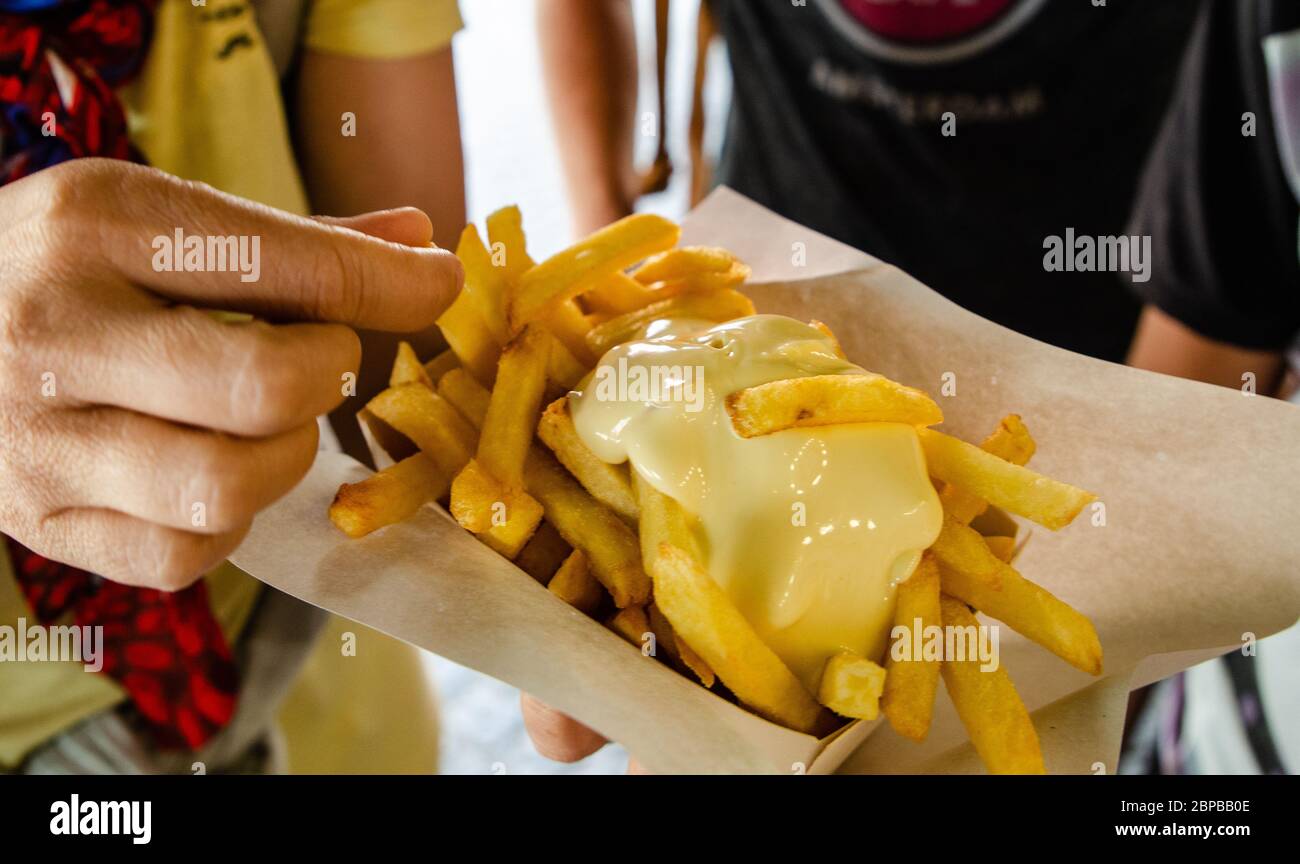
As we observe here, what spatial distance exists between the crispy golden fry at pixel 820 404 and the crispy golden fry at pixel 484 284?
34 cm

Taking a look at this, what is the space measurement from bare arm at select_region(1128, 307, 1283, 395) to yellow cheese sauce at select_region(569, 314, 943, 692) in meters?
1.28

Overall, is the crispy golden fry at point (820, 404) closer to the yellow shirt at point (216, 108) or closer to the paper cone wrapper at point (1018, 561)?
the paper cone wrapper at point (1018, 561)

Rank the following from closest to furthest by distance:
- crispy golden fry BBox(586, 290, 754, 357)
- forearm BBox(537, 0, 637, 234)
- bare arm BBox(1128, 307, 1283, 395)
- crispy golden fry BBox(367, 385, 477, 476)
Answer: crispy golden fry BBox(367, 385, 477, 476) → crispy golden fry BBox(586, 290, 754, 357) → bare arm BBox(1128, 307, 1283, 395) → forearm BBox(537, 0, 637, 234)

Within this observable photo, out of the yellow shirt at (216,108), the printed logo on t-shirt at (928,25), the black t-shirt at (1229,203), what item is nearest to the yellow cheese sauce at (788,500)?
the yellow shirt at (216,108)

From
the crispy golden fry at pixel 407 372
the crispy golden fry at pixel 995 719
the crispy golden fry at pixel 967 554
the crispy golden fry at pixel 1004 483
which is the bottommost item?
the crispy golden fry at pixel 995 719

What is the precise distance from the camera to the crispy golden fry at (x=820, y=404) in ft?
3.05

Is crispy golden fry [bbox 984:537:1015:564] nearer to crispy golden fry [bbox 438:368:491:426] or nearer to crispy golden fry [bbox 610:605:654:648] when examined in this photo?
crispy golden fry [bbox 610:605:654:648]

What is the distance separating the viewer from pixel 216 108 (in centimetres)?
140

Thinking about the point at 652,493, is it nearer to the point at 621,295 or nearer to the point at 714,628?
the point at 714,628

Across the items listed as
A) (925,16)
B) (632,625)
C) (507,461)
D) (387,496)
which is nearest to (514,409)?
(507,461)

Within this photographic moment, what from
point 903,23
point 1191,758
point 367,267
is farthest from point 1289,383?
point 367,267

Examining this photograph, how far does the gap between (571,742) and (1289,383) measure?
171 centimetres

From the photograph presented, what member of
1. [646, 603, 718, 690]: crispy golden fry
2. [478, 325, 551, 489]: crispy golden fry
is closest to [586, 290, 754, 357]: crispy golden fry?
[478, 325, 551, 489]: crispy golden fry

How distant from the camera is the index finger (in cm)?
76
